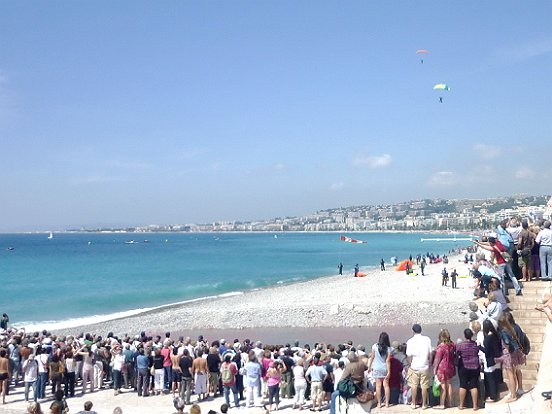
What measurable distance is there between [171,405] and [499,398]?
20.9 feet

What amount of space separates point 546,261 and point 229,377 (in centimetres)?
651

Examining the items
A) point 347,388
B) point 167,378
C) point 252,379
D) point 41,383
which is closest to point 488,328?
point 347,388

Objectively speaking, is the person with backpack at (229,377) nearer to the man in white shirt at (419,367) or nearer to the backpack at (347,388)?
the man in white shirt at (419,367)

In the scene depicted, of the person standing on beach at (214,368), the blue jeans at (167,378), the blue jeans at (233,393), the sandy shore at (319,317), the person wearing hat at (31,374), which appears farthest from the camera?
the sandy shore at (319,317)

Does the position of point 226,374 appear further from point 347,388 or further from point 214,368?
point 347,388

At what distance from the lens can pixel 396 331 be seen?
24016mm

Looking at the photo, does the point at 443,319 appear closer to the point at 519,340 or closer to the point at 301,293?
the point at 301,293

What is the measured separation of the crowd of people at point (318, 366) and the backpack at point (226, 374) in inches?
0.8

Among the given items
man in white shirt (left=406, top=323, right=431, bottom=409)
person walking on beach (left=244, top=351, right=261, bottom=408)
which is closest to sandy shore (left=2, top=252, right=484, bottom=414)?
person walking on beach (left=244, top=351, right=261, bottom=408)

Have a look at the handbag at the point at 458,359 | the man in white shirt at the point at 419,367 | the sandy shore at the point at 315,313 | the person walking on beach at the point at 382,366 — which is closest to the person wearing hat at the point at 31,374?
the person walking on beach at the point at 382,366

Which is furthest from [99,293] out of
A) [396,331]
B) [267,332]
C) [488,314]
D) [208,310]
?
[488,314]

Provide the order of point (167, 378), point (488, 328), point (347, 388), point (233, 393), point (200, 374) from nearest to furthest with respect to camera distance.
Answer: point (347, 388) < point (488, 328) < point (233, 393) < point (200, 374) < point (167, 378)

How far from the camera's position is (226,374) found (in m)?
10.3

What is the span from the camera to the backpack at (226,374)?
10.3 metres
